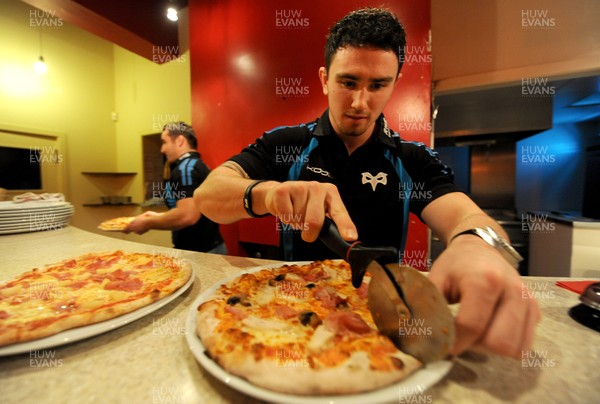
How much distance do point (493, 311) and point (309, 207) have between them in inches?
20.0

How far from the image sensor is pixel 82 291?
83cm

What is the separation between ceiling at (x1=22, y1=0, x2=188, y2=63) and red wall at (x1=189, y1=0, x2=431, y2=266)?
26.3 inches

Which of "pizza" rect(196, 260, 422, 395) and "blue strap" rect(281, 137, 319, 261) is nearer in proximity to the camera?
"pizza" rect(196, 260, 422, 395)

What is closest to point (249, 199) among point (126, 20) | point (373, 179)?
point (373, 179)

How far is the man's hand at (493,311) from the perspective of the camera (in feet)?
1.56

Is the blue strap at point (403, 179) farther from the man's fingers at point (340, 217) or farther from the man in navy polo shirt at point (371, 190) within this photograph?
the man's fingers at point (340, 217)

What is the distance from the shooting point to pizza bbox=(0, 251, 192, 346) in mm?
596

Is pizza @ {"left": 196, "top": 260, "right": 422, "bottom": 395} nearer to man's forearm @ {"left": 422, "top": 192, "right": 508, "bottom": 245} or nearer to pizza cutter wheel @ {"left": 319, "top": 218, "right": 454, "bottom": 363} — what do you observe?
pizza cutter wheel @ {"left": 319, "top": 218, "right": 454, "bottom": 363}

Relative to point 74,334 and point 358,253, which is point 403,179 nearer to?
point 358,253

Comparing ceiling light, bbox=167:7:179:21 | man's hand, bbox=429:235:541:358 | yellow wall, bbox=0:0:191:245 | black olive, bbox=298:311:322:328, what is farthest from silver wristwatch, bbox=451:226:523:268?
yellow wall, bbox=0:0:191:245

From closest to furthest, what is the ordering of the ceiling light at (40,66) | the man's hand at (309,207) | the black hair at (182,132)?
the man's hand at (309,207)
the black hair at (182,132)
the ceiling light at (40,66)

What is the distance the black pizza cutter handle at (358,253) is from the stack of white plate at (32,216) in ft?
7.80

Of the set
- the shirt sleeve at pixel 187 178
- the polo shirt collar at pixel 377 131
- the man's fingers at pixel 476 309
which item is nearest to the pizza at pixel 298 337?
the man's fingers at pixel 476 309

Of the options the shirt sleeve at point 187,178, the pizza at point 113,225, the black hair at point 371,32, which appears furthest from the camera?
the shirt sleeve at point 187,178
